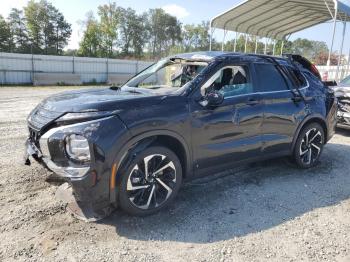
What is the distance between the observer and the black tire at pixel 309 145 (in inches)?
208

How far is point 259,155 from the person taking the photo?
4715 mm

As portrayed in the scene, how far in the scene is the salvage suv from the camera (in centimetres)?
322

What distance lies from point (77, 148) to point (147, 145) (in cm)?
74

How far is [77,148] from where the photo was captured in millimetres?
3188

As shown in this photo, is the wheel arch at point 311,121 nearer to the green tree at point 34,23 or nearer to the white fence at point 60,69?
the white fence at point 60,69

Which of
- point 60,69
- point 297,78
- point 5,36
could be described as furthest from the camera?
point 5,36

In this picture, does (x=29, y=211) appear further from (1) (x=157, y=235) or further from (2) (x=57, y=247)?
(1) (x=157, y=235)

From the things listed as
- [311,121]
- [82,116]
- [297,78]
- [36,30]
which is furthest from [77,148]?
[36,30]

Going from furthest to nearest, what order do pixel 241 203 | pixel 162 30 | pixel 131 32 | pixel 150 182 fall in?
1. pixel 162 30
2. pixel 131 32
3. pixel 241 203
4. pixel 150 182

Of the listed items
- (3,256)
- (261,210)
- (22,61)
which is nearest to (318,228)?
(261,210)

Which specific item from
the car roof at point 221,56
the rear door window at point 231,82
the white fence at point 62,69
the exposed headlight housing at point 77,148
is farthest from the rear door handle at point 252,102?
the white fence at point 62,69

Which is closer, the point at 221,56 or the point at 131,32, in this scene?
the point at 221,56

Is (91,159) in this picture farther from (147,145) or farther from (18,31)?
(18,31)

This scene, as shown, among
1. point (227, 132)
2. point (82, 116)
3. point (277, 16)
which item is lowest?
point (227, 132)
